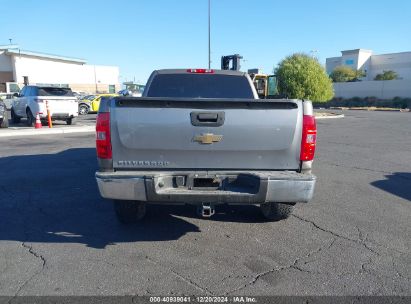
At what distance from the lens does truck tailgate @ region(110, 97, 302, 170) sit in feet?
11.6

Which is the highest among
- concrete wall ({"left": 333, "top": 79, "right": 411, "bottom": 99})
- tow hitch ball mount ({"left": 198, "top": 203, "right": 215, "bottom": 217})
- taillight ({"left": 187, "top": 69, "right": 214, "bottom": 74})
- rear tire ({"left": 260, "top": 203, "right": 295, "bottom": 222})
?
concrete wall ({"left": 333, "top": 79, "right": 411, "bottom": 99})

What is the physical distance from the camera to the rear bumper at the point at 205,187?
3.50m

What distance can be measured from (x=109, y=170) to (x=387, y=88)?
64.1m

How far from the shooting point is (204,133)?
3.59m

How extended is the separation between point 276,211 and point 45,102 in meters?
14.1

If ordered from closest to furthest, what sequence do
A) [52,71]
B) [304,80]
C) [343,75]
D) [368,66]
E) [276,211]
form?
1. [276,211]
2. [304,80]
3. [52,71]
4. [343,75]
5. [368,66]

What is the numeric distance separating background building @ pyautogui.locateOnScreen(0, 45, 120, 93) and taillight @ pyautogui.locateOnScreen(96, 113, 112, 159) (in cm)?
5002

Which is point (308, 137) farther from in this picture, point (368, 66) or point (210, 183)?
point (368, 66)

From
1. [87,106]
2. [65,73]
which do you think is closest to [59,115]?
[87,106]

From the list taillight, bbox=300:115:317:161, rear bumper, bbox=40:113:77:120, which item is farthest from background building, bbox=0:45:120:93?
taillight, bbox=300:115:317:161

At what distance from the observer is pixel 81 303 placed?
2.92m

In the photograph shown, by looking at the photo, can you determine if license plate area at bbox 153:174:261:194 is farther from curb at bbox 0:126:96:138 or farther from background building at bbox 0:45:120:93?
background building at bbox 0:45:120:93

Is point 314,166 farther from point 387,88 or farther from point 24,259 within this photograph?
point 387,88

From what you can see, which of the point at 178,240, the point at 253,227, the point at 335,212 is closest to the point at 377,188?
the point at 335,212
